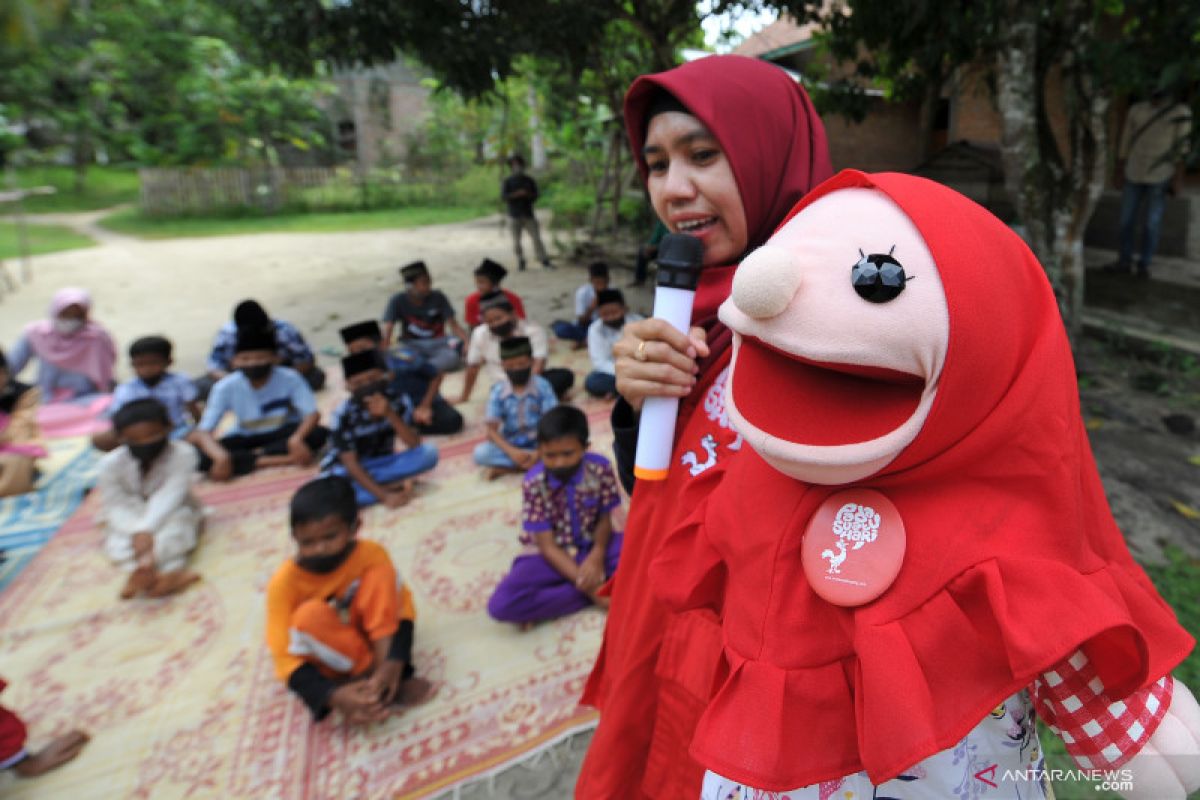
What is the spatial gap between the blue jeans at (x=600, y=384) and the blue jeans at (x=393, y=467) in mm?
1380

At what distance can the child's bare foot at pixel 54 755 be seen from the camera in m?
2.01

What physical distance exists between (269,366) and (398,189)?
56.4 ft

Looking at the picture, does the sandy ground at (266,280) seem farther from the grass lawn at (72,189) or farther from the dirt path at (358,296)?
the grass lawn at (72,189)

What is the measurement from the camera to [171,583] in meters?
2.88

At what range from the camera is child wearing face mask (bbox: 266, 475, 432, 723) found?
6.88ft

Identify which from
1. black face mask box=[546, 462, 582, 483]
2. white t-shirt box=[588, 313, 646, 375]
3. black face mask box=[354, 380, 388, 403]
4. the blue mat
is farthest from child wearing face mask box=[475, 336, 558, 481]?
the blue mat

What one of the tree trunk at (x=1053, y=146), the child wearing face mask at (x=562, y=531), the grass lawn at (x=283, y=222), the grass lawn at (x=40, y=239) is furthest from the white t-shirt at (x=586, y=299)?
the grass lawn at (x=40, y=239)

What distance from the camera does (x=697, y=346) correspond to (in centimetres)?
100

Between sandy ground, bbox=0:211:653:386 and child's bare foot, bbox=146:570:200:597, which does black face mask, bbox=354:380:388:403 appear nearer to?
child's bare foot, bbox=146:570:200:597

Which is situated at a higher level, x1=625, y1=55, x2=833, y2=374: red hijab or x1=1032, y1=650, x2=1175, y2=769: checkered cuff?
x1=625, y1=55, x2=833, y2=374: red hijab

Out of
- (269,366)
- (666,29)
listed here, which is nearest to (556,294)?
(666,29)

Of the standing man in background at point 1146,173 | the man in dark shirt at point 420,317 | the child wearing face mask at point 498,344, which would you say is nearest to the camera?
the child wearing face mask at point 498,344

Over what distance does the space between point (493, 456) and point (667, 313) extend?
305 cm

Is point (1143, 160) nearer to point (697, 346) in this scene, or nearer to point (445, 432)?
point (445, 432)
